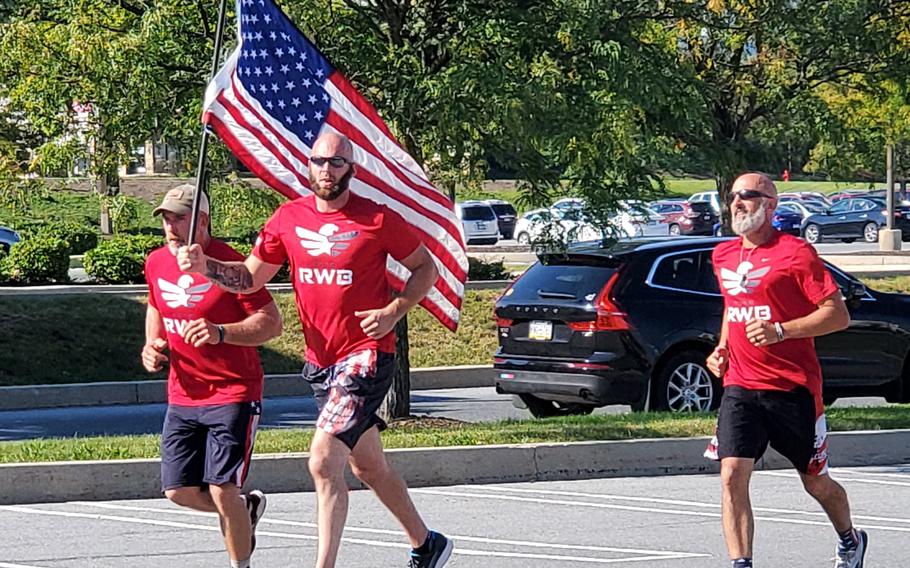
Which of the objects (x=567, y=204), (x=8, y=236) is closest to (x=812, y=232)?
(x=8, y=236)

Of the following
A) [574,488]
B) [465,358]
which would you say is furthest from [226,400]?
[465,358]

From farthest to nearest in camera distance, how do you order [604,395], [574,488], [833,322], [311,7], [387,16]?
[604,395] → [387,16] → [311,7] → [574,488] → [833,322]

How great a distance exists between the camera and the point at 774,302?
7.03m

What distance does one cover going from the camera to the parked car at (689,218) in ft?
174

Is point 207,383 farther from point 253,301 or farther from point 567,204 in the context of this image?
point 567,204

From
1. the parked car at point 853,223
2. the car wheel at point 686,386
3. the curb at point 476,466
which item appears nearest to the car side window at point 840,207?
the parked car at point 853,223

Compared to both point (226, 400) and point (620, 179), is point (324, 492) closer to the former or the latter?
point (226, 400)

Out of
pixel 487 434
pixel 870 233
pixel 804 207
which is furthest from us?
pixel 804 207

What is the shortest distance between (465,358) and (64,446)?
983cm

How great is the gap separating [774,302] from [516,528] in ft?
8.44

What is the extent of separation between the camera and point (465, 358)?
2009 centimetres

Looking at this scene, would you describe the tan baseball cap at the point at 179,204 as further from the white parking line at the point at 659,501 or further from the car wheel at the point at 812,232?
the car wheel at the point at 812,232

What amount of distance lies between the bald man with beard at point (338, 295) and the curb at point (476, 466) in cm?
338

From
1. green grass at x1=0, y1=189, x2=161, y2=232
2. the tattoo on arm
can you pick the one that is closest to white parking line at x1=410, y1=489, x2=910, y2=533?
the tattoo on arm
